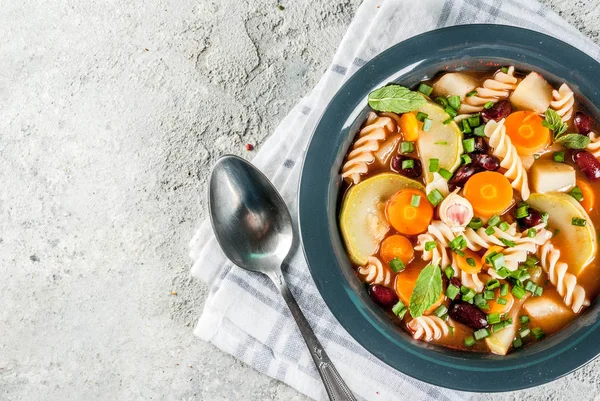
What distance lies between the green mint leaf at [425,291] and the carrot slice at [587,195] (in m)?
0.80

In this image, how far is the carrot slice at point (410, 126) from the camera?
9.17 ft

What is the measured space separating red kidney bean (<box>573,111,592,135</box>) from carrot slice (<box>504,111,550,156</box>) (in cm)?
15

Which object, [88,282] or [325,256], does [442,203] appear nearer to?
[325,256]

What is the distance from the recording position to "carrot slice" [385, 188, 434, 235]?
2.75 meters

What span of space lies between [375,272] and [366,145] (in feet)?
1.98

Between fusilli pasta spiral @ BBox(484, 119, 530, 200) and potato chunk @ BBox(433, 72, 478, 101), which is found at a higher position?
potato chunk @ BBox(433, 72, 478, 101)

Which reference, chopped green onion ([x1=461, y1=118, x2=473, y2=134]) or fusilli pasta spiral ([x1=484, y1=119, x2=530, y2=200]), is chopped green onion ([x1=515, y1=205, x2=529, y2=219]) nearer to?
fusilli pasta spiral ([x1=484, y1=119, x2=530, y2=200])

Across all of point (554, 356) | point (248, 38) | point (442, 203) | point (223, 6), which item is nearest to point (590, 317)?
point (554, 356)

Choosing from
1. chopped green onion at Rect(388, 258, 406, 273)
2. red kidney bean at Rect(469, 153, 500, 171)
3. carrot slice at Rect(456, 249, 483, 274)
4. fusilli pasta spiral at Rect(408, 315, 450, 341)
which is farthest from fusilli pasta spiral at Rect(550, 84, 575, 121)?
fusilli pasta spiral at Rect(408, 315, 450, 341)

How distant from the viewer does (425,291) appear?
2.67 m

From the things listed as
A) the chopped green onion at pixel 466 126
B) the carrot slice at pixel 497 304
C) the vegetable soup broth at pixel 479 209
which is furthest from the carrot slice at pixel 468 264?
the chopped green onion at pixel 466 126

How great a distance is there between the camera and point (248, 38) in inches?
137

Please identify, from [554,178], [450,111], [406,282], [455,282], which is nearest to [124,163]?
[406,282]

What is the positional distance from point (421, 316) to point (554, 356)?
62 cm
